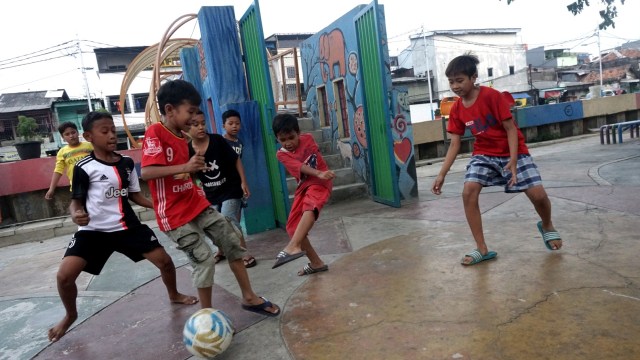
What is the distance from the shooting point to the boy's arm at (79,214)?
284 cm

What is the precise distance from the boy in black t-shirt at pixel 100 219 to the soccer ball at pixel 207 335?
912mm

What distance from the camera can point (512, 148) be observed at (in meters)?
3.18

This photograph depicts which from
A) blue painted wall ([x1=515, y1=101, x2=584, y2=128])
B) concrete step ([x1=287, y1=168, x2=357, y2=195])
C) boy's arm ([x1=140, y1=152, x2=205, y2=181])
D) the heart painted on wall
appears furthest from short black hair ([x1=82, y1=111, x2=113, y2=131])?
blue painted wall ([x1=515, y1=101, x2=584, y2=128])

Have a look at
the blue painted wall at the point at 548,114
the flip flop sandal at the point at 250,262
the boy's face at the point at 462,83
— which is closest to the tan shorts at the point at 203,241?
the flip flop sandal at the point at 250,262

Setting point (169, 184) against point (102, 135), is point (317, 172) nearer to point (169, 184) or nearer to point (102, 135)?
point (169, 184)

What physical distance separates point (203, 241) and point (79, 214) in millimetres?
866

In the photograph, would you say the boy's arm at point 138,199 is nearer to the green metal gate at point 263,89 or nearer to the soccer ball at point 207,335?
the soccer ball at point 207,335

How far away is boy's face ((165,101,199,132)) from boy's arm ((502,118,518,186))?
2267 millimetres

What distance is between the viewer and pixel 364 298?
9.68 feet

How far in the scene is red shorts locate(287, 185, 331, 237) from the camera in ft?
11.1

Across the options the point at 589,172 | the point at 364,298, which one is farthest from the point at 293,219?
the point at 589,172

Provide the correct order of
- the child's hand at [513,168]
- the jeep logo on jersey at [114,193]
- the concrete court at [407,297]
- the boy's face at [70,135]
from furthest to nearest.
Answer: the boy's face at [70,135] < the child's hand at [513,168] < the jeep logo on jersey at [114,193] < the concrete court at [407,297]

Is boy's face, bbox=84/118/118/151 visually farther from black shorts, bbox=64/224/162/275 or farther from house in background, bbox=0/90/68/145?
house in background, bbox=0/90/68/145

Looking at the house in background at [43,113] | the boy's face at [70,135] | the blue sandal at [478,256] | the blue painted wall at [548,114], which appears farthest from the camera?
the house in background at [43,113]
